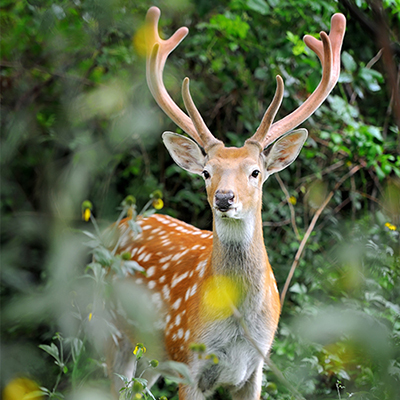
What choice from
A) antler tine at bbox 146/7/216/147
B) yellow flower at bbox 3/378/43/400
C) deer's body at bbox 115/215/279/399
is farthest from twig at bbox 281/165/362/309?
yellow flower at bbox 3/378/43/400

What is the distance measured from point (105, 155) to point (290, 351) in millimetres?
1754

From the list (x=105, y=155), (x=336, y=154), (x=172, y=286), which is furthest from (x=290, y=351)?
(x=336, y=154)

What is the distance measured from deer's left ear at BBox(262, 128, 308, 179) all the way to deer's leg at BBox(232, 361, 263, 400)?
1146mm

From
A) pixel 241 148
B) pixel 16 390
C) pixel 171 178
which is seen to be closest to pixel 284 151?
pixel 241 148

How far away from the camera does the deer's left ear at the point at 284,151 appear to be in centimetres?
311

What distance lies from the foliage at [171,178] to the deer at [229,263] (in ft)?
0.87

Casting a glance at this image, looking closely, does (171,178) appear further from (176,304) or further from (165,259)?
(176,304)

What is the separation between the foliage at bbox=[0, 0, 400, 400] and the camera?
2.55 m

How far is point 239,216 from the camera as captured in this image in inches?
107

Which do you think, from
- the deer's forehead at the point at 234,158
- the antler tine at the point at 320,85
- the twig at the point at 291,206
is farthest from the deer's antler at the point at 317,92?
the twig at the point at 291,206

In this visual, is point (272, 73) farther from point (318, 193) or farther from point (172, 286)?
point (172, 286)

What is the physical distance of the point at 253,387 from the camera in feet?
10.3

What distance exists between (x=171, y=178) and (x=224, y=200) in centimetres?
278

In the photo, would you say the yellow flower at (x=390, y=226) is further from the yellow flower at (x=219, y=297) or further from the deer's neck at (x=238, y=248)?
the yellow flower at (x=219, y=297)
